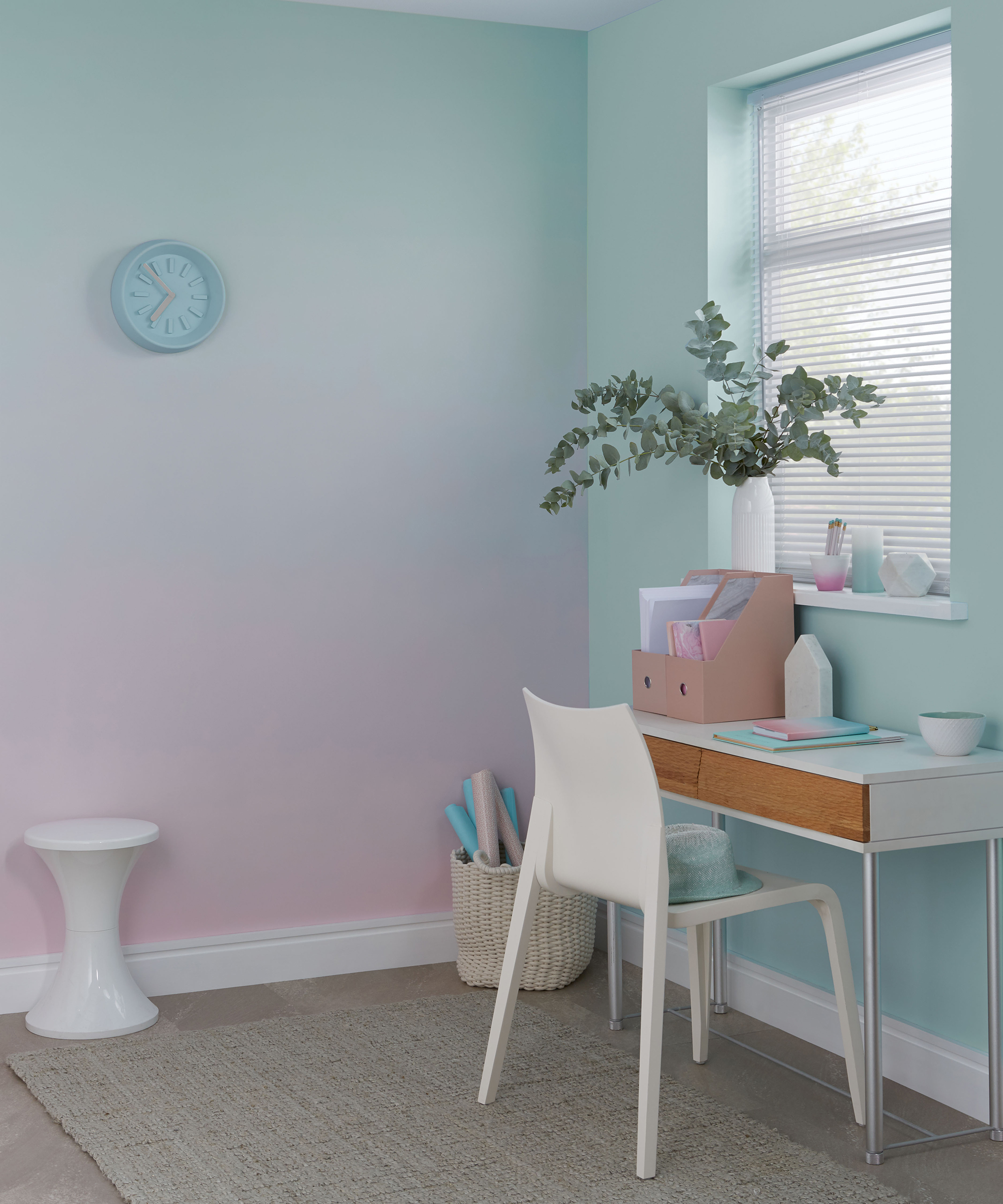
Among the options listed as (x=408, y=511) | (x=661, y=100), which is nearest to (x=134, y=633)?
(x=408, y=511)

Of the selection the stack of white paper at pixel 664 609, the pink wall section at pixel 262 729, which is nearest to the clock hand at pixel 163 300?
the pink wall section at pixel 262 729

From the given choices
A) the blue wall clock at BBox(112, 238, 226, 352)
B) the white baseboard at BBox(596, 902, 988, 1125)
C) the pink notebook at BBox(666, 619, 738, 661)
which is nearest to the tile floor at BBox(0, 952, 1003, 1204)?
the white baseboard at BBox(596, 902, 988, 1125)

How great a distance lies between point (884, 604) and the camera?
2.81m

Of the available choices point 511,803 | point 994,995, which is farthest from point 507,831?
point 994,995

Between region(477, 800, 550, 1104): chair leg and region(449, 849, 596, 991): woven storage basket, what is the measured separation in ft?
2.38

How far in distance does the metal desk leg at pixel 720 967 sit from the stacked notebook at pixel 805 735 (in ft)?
2.08

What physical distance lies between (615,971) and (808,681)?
0.90m

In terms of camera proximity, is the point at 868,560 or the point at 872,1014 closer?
the point at 872,1014

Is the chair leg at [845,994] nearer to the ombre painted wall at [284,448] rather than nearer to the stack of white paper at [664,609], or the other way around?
the stack of white paper at [664,609]

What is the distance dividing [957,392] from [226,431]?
1826 millimetres

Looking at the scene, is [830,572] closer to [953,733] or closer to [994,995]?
[953,733]

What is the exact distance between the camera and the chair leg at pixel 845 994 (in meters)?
2.57

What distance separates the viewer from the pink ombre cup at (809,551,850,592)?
301 cm

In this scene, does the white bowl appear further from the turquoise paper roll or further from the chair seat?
the turquoise paper roll
